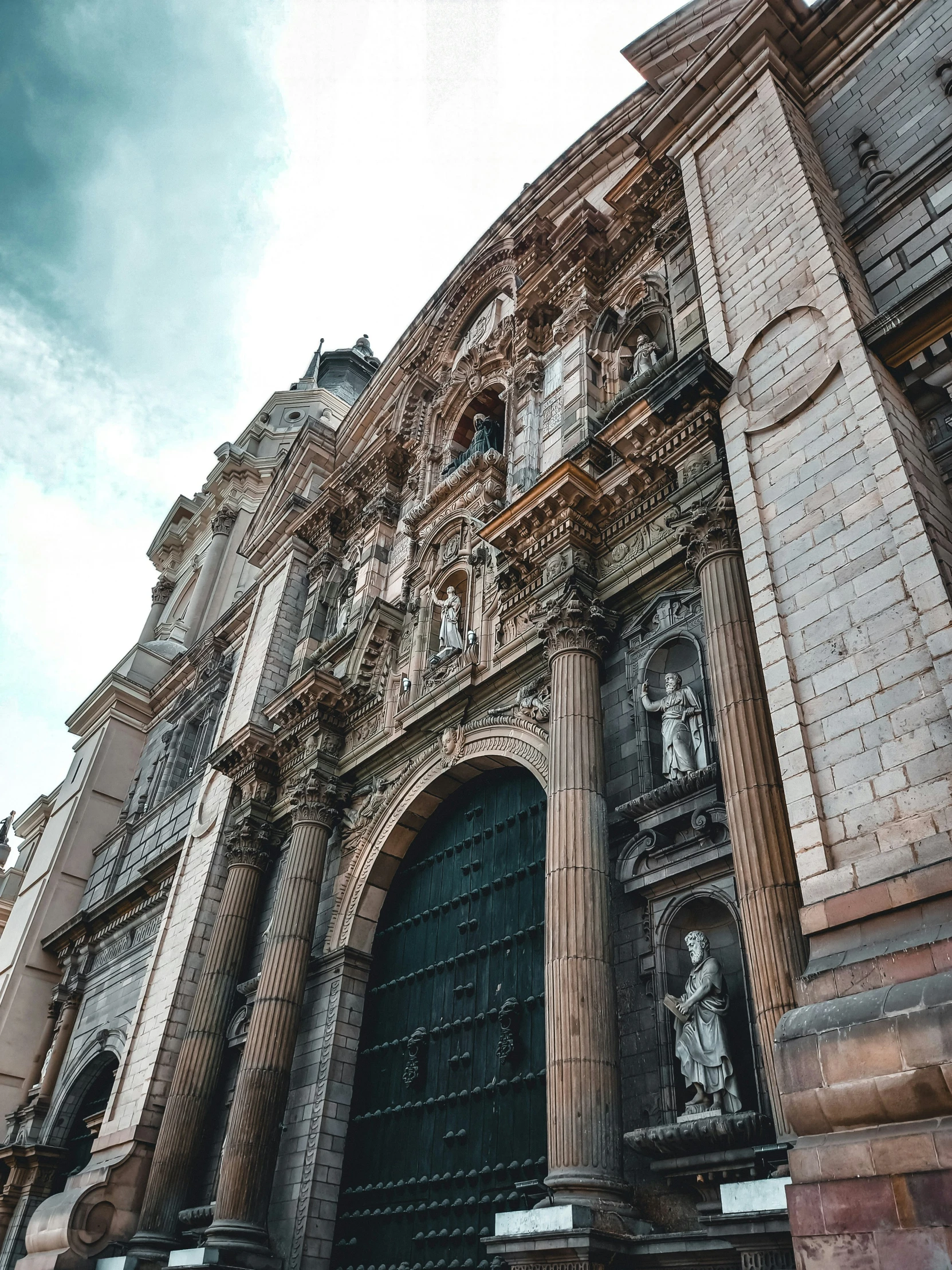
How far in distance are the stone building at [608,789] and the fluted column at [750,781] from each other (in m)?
0.04

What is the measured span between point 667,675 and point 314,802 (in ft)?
24.1

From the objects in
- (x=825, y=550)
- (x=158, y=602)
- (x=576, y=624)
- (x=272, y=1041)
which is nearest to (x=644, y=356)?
(x=576, y=624)

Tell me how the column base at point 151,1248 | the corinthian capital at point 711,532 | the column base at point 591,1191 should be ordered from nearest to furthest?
the column base at point 591,1191 < the corinthian capital at point 711,532 < the column base at point 151,1248

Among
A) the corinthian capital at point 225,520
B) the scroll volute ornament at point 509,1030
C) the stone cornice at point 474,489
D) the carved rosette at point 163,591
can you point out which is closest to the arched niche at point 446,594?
the stone cornice at point 474,489

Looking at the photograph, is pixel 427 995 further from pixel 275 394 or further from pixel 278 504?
pixel 275 394

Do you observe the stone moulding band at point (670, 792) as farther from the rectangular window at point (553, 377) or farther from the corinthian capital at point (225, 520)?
the corinthian capital at point (225, 520)

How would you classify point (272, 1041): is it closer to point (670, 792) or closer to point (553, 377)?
point (670, 792)

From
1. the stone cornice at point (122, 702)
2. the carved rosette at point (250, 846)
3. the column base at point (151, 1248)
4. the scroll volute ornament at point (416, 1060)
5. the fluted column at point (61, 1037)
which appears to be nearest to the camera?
the scroll volute ornament at point (416, 1060)

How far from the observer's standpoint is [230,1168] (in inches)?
483

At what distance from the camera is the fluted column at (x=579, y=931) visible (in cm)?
823

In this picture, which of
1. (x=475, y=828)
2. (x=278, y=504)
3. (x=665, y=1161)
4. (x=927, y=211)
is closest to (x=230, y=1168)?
(x=475, y=828)

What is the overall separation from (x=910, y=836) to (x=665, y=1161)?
370cm

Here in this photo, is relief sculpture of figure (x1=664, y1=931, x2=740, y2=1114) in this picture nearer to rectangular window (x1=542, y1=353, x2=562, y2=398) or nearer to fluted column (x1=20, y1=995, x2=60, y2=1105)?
rectangular window (x1=542, y1=353, x2=562, y2=398)

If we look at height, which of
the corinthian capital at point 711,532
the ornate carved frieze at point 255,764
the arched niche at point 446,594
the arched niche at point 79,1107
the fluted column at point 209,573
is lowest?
the arched niche at point 79,1107
